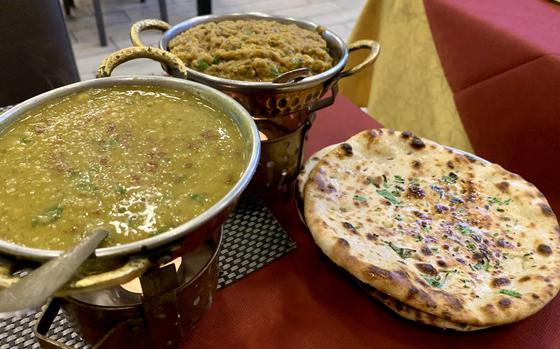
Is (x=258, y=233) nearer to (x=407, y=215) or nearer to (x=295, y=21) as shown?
(x=407, y=215)

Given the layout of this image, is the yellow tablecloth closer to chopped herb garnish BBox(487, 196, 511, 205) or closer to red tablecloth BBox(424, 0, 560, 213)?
red tablecloth BBox(424, 0, 560, 213)

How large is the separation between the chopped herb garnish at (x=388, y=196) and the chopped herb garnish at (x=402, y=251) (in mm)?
156

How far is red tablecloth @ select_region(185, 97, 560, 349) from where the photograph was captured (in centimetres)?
85

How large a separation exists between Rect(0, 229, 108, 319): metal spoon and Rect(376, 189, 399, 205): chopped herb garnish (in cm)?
80

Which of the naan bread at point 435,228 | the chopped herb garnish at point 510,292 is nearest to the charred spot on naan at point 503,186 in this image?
the naan bread at point 435,228

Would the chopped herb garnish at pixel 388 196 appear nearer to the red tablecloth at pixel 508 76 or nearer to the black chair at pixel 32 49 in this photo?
the red tablecloth at pixel 508 76

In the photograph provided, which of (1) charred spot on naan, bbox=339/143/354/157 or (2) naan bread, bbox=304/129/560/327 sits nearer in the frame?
(2) naan bread, bbox=304/129/560/327

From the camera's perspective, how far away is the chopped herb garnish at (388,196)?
3.70 ft

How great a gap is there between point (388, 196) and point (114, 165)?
2.27 ft

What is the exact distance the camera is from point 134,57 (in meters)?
0.83

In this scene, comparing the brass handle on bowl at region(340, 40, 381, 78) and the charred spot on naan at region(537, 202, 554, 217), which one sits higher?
the brass handle on bowl at region(340, 40, 381, 78)

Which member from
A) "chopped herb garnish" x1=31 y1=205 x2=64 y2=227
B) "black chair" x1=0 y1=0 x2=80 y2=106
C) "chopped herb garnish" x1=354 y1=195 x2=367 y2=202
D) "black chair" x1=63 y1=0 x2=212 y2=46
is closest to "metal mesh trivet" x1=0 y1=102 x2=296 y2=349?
"chopped herb garnish" x1=354 y1=195 x2=367 y2=202

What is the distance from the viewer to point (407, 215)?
3.58 feet

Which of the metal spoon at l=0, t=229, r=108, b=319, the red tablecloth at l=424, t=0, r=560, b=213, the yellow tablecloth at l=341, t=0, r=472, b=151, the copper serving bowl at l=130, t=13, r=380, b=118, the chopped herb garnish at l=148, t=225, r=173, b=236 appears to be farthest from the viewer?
the yellow tablecloth at l=341, t=0, r=472, b=151
